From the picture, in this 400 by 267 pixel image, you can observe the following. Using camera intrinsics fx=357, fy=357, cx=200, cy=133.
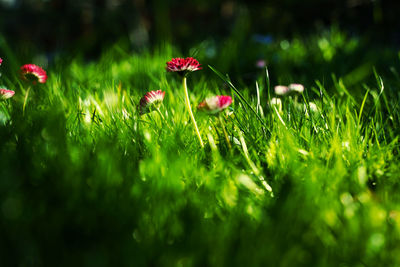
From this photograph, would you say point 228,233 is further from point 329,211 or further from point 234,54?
point 234,54

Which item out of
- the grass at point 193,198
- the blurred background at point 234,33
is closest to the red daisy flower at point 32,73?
the grass at point 193,198

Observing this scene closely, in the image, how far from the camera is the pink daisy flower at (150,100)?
0.88 metres

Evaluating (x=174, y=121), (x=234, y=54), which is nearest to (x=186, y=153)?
(x=174, y=121)

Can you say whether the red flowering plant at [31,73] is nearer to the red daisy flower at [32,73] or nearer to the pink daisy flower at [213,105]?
the red daisy flower at [32,73]

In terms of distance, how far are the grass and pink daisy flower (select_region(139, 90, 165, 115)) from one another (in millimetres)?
65

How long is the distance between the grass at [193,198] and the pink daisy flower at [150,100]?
0.07 metres

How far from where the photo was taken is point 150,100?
2.90 feet

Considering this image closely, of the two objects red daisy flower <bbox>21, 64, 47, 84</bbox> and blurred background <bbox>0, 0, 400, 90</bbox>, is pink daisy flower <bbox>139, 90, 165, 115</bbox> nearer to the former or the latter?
red daisy flower <bbox>21, 64, 47, 84</bbox>

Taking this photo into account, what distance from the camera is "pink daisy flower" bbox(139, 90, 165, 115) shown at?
0.88 meters

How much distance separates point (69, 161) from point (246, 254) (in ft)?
1.21

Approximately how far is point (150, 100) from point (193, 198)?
31 cm

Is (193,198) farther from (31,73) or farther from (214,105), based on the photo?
(31,73)

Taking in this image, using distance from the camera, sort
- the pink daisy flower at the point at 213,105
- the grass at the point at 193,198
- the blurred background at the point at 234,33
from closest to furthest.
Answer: the grass at the point at 193,198 → the pink daisy flower at the point at 213,105 → the blurred background at the point at 234,33

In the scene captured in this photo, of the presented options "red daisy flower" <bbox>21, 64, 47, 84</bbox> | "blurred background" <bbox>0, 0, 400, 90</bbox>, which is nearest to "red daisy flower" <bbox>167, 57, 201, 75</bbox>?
"red daisy flower" <bbox>21, 64, 47, 84</bbox>
